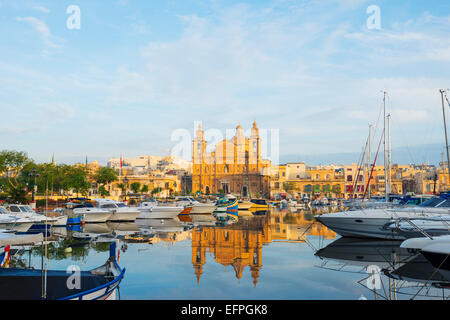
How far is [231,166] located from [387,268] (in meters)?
88.8

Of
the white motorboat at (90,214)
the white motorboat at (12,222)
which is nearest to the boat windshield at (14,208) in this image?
the white motorboat at (12,222)

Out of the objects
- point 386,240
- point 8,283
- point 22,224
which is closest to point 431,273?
point 386,240

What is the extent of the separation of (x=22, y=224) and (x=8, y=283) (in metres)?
18.7

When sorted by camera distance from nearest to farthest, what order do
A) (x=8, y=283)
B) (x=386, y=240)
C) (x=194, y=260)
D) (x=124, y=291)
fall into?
(x=8, y=283)
(x=124, y=291)
(x=194, y=260)
(x=386, y=240)

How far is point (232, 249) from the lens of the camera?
16.8m

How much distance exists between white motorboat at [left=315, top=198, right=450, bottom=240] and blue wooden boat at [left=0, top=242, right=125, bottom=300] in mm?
13113

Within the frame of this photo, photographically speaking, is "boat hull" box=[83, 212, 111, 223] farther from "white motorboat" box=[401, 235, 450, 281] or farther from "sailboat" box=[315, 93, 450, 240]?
"white motorboat" box=[401, 235, 450, 281]

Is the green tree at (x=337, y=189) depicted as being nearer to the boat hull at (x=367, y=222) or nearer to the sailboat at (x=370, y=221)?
the sailboat at (x=370, y=221)

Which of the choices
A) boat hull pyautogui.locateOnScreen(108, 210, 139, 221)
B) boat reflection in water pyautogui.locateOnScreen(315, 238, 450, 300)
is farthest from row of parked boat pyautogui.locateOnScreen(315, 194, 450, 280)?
boat hull pyautogui.locateOnScreen(108, 210, 139, 221)

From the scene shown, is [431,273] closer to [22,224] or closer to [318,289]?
[318,289]

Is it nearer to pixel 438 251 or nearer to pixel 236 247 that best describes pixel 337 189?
pixel 236 247

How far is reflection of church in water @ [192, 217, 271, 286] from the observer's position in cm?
1316

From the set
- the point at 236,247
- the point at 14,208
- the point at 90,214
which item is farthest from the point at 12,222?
the point at 236,247
